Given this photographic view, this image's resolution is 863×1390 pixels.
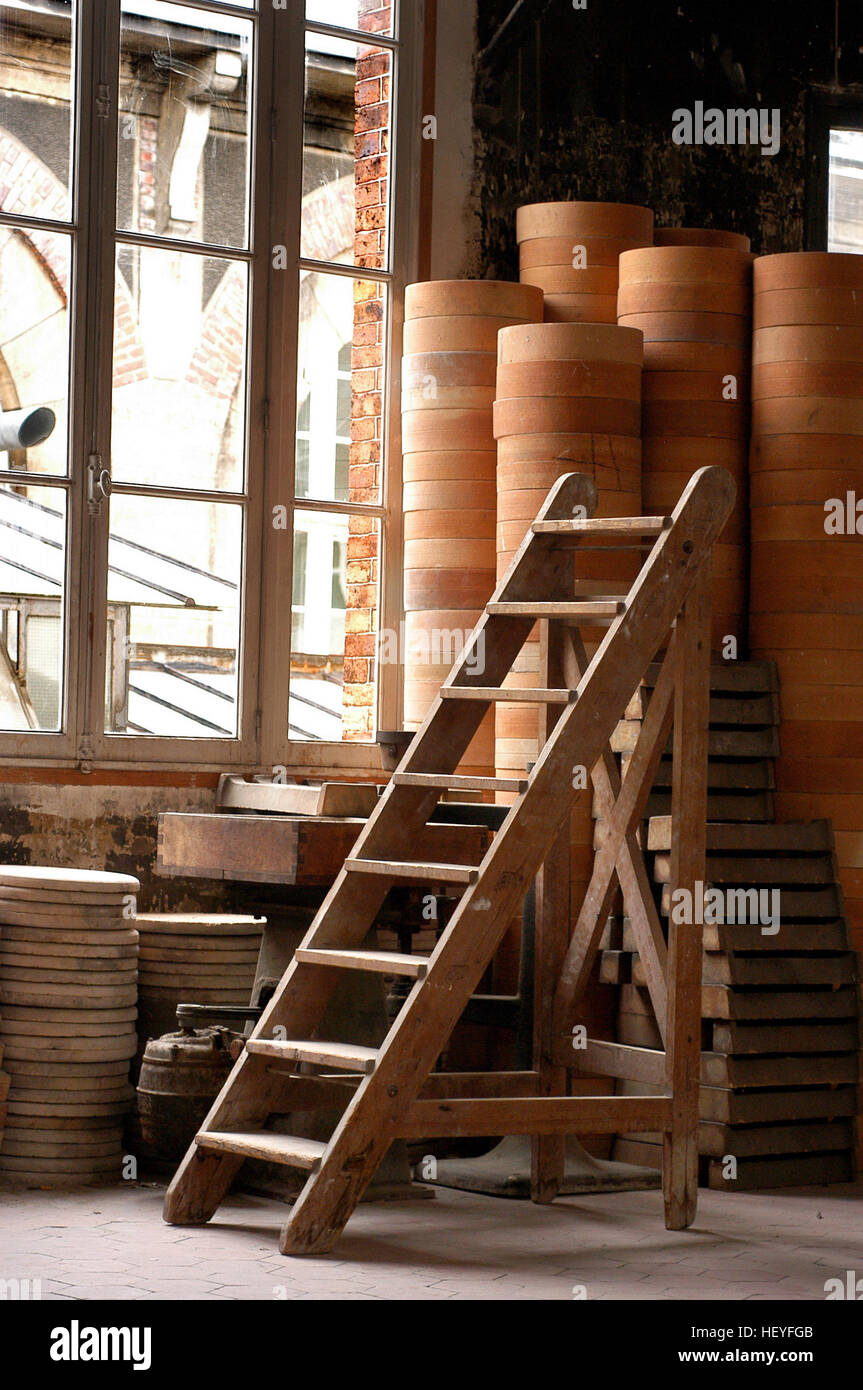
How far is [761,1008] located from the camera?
618 cm

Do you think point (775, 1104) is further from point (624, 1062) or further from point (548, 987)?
point (548, 987)

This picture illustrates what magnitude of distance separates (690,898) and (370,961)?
1.01 metres

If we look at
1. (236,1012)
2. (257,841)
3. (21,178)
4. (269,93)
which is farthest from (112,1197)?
(269,93)

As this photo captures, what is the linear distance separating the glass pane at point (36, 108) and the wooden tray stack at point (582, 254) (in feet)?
5.65

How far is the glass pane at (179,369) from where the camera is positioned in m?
6.55

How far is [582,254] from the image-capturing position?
6926 millimetres

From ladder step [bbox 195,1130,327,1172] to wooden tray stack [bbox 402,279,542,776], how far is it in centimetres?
194

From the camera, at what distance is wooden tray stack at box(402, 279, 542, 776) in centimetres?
668

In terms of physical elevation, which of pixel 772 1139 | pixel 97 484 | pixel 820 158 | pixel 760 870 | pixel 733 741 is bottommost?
pixel 772 1139

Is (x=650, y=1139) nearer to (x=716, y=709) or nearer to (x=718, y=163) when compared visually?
(x=716, y=709)

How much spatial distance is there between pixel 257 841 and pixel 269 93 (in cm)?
289

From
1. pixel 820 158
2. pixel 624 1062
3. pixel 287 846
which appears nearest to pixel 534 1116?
pixel 624 1062

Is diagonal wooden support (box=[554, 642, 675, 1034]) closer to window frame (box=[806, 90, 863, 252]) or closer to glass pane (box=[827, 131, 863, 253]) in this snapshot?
window frame (box=[806, 90, 863, 252])

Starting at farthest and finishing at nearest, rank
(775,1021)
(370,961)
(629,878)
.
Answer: (775,1021) → (629,878) → (370,961)
